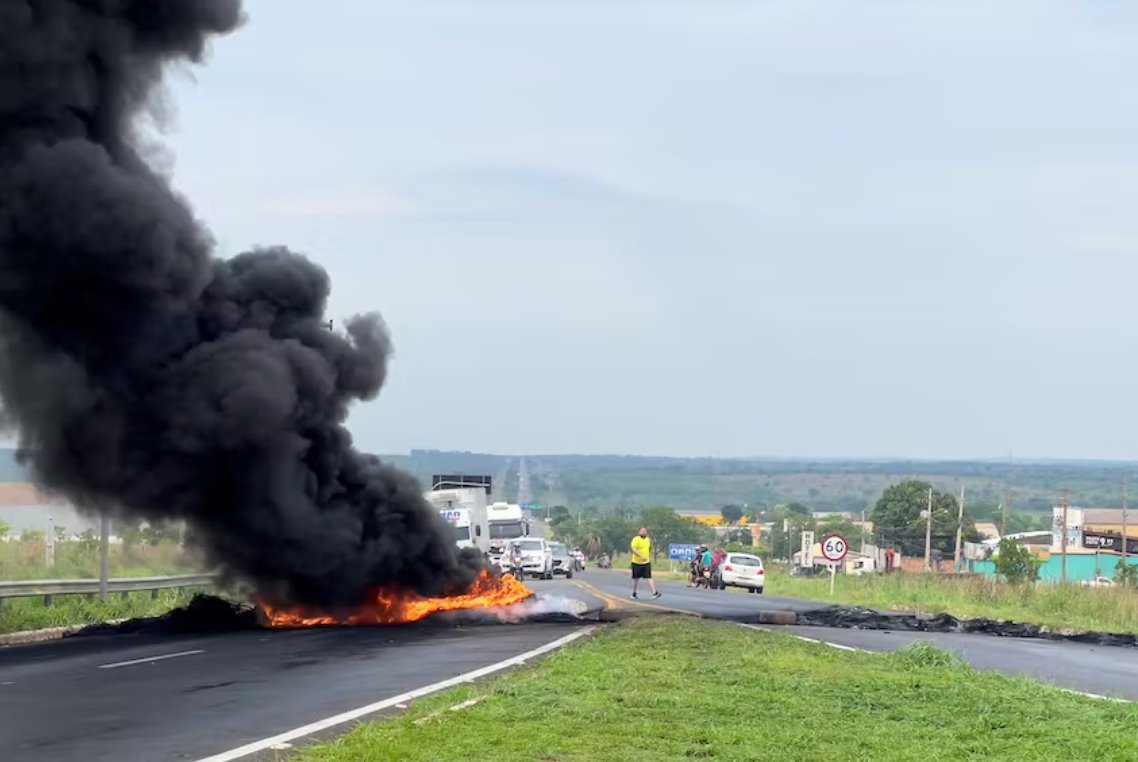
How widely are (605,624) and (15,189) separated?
35.8ft

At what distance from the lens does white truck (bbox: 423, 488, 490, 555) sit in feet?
149

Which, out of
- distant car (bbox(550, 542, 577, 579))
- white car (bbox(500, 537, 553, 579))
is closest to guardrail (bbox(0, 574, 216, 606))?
white car (bbox(500, 537, 553, 579))

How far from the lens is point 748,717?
1045 cm

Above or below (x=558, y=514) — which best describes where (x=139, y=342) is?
above

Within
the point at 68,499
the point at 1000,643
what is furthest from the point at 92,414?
the point at 1000,643

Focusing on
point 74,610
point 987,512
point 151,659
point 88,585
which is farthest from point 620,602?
point 987,512

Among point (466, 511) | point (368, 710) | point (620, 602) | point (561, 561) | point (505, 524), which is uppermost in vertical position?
point (368, 710)

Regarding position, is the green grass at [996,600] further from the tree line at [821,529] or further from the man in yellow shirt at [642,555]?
the tree line at [821,529]

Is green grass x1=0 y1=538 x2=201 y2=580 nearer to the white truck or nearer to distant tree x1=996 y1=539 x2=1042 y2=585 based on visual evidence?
the white truck

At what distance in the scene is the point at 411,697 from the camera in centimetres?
1243

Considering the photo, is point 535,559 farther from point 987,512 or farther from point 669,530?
point 987,512

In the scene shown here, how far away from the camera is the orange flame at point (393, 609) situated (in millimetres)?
23922

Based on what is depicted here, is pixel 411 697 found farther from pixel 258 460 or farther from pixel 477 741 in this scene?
pixel 258 460

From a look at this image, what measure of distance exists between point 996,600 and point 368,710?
27.7m
